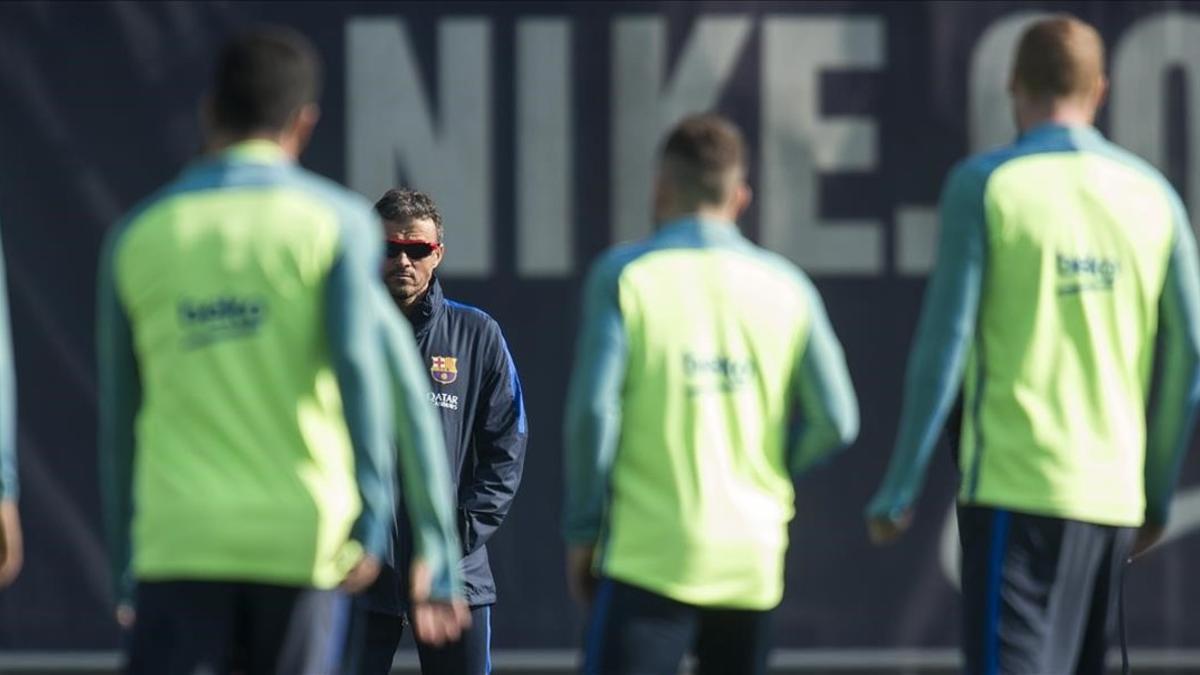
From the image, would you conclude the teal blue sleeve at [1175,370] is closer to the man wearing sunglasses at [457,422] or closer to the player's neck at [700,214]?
the player's neck at [700,214]

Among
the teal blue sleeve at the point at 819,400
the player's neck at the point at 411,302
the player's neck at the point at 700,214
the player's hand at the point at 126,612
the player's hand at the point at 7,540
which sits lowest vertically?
the player's hand at the point at 126,612

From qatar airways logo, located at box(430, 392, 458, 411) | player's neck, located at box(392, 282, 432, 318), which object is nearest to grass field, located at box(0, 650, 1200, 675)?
qatar airways logo, located at box(430, 392, 458, 411)

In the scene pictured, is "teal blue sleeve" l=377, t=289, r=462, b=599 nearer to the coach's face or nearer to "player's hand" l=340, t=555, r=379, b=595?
"player's hand" l=340, t=555, r=379, b=595

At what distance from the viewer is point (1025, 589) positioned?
4.57 metres

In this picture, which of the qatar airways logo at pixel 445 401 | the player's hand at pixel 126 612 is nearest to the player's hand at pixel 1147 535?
the qatar airways logo at pixel 445 401

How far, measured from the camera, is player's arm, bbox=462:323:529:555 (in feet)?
19.6

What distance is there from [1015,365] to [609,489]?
85 centimetres

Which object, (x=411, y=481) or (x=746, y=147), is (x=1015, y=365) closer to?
(x=411, y=481)

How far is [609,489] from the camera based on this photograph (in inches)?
175

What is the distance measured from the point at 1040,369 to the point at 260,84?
1.65 metres

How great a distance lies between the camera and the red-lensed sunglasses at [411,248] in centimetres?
589

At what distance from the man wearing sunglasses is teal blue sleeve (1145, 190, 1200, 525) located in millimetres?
1816

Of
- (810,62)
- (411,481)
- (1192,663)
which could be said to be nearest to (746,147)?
(810,62)

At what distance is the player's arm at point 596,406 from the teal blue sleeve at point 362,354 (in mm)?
440
